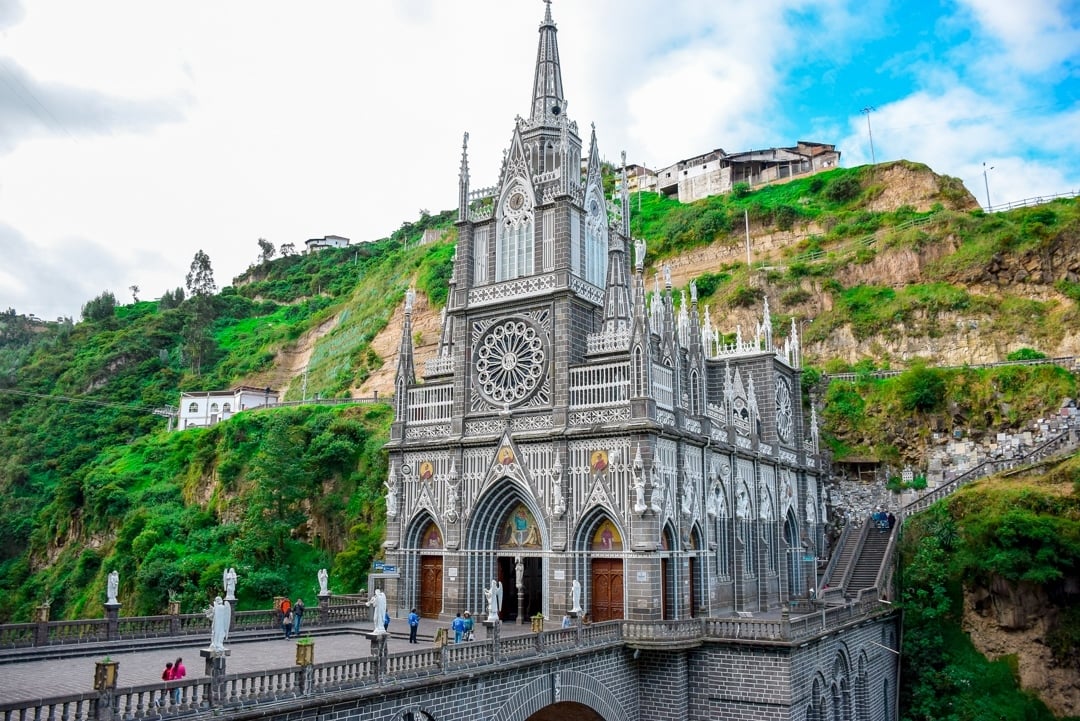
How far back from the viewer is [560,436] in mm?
28844

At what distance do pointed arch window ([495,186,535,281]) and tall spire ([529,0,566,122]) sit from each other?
361 cm

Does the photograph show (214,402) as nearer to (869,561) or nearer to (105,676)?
(869,561)

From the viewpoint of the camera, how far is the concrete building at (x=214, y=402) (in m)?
71.5

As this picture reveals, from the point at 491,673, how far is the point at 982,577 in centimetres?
2365

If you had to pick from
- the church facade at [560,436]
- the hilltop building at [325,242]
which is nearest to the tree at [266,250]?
the hilltop building at [325,242]

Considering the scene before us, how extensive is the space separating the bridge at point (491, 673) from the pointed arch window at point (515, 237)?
12903 mm

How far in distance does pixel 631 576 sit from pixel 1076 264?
141 feet

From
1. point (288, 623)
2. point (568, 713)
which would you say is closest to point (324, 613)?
point (288, 623)

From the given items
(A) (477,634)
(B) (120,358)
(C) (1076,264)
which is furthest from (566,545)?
(B) (120,358)

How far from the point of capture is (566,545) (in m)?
28.2

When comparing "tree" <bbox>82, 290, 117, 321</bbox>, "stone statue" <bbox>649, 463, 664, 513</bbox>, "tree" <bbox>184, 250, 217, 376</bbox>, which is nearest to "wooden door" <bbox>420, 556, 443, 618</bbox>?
"stone statue" <bbox>649, 463, 664, 513</bbox>

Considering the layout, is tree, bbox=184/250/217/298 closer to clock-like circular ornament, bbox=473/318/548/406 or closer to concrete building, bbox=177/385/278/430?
concrete building, bbox=177/385/278/430

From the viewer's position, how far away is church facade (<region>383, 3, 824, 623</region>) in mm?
27969

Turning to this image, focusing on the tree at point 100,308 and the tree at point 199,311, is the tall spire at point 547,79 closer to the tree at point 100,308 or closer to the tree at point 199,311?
the tree at point 199,311
